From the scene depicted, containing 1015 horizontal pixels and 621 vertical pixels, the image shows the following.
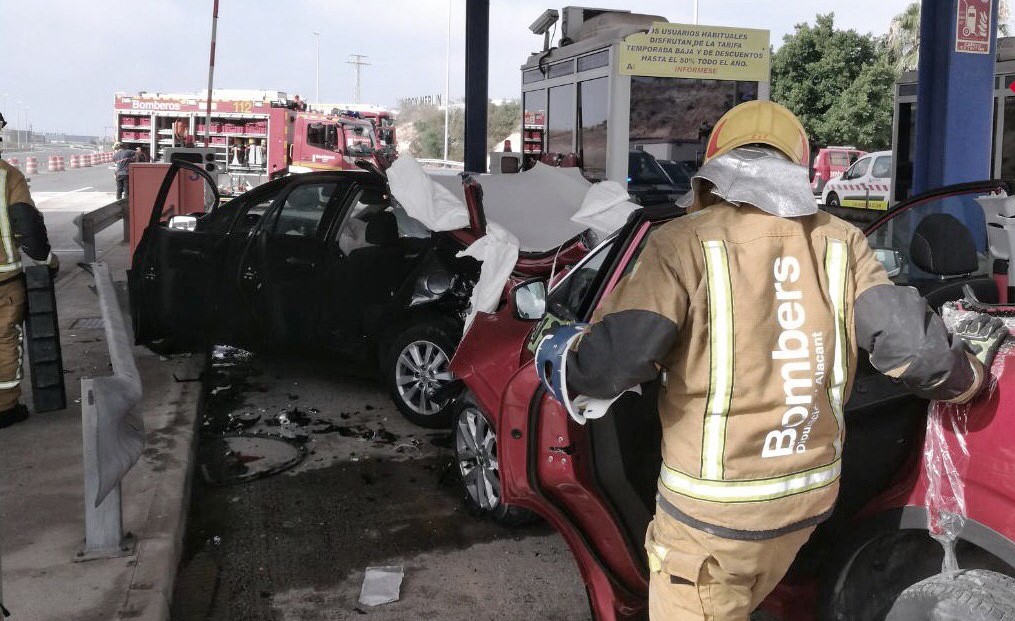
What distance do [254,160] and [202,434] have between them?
23245 mm

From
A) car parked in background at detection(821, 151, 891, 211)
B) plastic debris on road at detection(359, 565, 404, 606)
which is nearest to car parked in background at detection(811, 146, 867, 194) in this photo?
car parked in background at detection(821, 151, 891, 211)

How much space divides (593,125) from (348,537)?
9.22 meters

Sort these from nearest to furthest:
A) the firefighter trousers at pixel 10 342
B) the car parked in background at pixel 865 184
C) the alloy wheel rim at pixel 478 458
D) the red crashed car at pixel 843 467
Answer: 1. the red crashed car at pixel 843 467
2. the alloy wheel rim at pixel 478 458
3. the firefighter trousers at pixel 10 342
4. the car parked in background at pixel 865 184

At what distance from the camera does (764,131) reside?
2.23 meters

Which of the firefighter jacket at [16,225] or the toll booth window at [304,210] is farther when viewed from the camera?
the toll booth window at [304,210]

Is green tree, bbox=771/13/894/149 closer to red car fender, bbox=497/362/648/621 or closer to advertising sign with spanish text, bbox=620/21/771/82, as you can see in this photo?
advertising sign with spanish text, bbox=620/21/771/82

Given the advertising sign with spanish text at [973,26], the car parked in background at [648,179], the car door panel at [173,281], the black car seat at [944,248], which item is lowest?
the car door panel at [173,281]

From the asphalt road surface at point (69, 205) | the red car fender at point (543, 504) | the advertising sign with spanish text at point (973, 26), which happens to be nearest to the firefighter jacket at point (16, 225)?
the asphalt road surface at point (69, 205)

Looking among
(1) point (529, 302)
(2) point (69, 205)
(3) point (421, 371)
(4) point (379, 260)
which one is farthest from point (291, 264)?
(2) point (69, 205)

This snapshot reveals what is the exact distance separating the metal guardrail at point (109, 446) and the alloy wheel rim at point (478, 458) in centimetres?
151

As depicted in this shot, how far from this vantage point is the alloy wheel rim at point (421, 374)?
19.8ft

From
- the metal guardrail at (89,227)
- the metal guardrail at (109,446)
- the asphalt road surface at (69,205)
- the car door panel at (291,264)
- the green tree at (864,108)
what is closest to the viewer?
the metal guardrail at (109,446)

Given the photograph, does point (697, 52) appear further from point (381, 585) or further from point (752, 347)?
point (752, 347)

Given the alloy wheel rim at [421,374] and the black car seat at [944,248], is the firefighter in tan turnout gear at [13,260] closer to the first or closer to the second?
the alloy wheel rim at [421,374]
